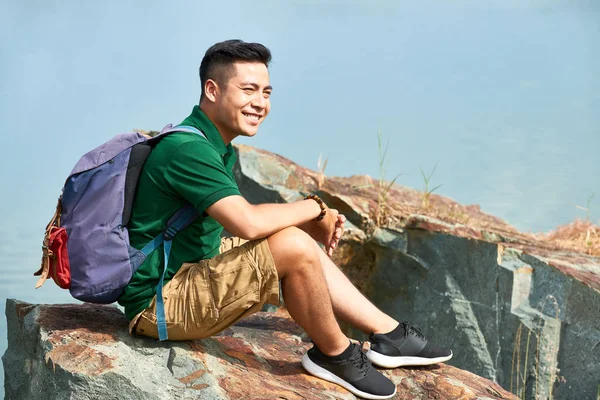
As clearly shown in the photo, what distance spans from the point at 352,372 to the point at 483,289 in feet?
10.1

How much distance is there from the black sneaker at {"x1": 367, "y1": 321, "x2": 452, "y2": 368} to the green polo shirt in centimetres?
121

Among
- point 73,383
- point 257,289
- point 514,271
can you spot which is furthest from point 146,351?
point 514,271

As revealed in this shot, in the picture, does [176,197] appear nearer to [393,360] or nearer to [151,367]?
[151,367]

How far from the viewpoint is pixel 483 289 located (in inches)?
270

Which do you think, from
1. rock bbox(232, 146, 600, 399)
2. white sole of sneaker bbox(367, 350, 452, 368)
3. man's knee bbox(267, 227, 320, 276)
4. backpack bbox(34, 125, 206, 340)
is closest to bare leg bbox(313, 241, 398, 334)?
white sole of sneaker bbox(367, 350, 452, 368)

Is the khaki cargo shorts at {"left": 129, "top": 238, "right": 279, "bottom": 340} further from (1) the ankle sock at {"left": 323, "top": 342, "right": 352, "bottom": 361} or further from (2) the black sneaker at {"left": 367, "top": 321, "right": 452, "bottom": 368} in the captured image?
(2) the black sneaker at {"left": 367, "top": 321, "right": 452, "bottom": 368}

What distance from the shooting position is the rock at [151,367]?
3686 millimetres

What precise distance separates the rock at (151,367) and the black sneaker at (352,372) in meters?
0.06

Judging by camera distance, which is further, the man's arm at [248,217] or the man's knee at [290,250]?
the man's knee at [290,250]

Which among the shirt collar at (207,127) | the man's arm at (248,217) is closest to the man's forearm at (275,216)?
the man's arm at (248,217)

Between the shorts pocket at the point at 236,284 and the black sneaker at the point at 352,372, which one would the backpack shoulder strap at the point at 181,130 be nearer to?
the shorts pocket at the point at 236,284

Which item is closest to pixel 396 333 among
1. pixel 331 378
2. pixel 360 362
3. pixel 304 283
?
pixel 360 362

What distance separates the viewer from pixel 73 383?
3.64 meters

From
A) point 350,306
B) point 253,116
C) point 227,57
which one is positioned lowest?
point 350,306
